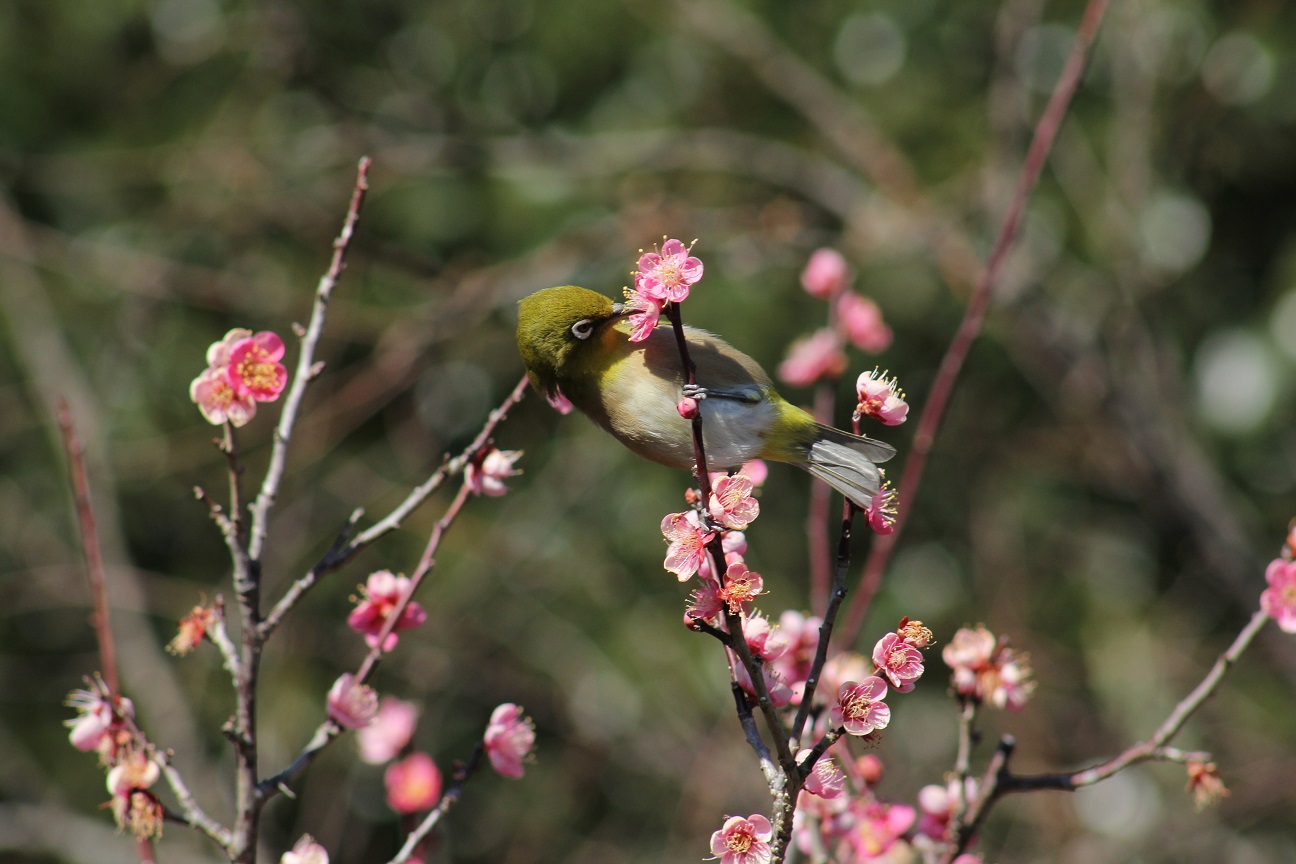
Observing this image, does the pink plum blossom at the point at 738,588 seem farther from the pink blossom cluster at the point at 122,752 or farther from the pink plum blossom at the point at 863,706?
the pink blossom cluster at the point at 122,752

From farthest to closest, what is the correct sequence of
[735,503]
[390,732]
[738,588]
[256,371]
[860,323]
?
[860,323] → [390,732] → [256,371] → [735,503] → [738,588]

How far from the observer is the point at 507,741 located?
171 cm

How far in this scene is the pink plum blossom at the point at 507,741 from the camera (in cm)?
169

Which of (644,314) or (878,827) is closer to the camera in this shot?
(644,314)

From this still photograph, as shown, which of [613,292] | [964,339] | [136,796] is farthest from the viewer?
[613,292]

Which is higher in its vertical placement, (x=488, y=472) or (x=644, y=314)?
(x=644, y=314)

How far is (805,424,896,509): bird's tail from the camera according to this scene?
166cm

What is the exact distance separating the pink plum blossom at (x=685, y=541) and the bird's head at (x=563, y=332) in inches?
31.7

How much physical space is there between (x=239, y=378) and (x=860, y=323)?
58.7 inches

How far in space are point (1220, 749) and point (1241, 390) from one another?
1.94 m

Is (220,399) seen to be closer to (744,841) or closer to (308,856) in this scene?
(308,856)

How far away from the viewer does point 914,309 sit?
595cm

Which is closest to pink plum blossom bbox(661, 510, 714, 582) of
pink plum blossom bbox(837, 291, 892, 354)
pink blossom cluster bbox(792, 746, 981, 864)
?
pink blossom cluster bbox(792, 746, 981, 864)

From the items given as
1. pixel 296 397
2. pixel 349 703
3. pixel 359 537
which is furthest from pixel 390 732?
pixel 296 397
